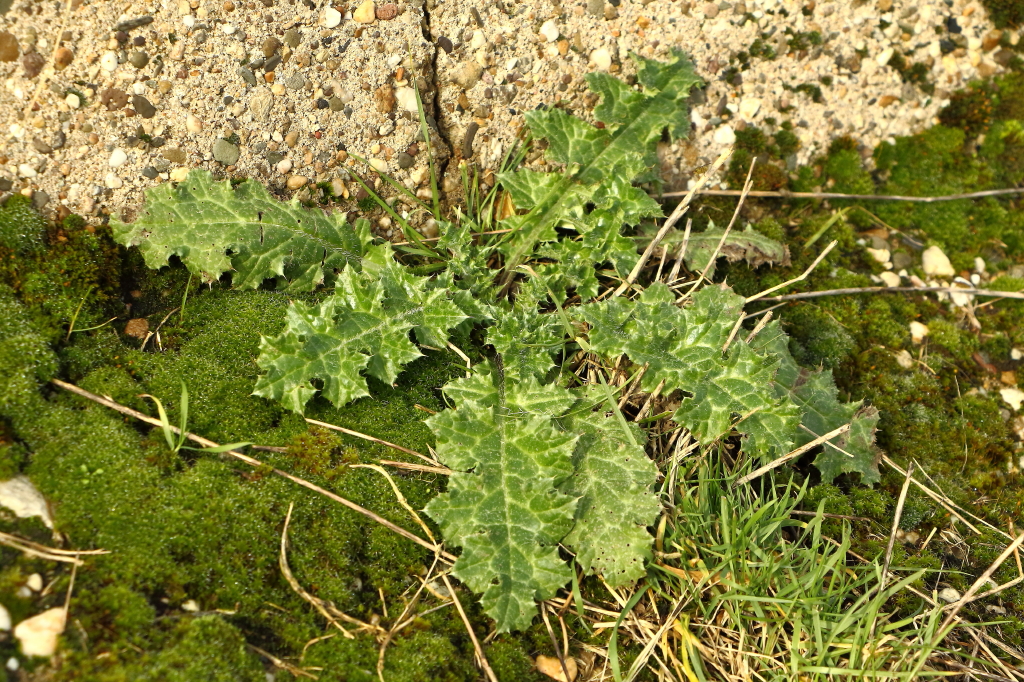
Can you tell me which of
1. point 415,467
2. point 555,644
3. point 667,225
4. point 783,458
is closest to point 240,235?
point 415,467

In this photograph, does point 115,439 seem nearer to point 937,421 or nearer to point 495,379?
point 495,379

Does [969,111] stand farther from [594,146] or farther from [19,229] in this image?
[19,229]

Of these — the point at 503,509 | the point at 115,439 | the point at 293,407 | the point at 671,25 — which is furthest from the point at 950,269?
the point at 115,439

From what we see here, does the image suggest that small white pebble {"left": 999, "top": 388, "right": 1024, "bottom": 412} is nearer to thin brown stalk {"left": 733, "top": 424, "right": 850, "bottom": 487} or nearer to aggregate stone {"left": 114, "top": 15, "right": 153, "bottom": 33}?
thin brown stalk {"left": 733, "top": 424, "right": 850, "bottom": 487}

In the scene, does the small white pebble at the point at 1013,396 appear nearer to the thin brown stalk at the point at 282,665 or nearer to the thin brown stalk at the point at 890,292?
the thin brown stalk at the point at 890,292

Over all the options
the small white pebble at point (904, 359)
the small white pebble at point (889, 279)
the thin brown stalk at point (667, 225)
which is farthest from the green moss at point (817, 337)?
the thin brown stalk at point (667, 225)
